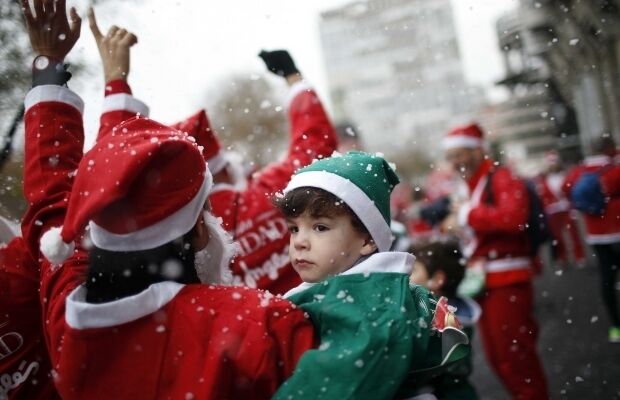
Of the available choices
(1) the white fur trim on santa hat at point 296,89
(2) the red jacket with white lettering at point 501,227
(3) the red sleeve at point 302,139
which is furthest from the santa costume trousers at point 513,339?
(1) the white fur trim on santa hat at point 296,89

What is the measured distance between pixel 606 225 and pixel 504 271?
233 cm

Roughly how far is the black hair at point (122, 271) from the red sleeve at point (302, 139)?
136cm

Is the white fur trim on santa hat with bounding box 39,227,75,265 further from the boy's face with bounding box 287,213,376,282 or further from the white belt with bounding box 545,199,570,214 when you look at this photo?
the white belt with bounding box 545,199,570,214

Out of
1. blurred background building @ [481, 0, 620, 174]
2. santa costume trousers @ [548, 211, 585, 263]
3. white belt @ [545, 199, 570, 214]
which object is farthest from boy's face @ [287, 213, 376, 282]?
white belt @ [545, 199, 570, 214]

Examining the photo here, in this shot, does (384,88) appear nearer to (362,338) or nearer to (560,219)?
(560,219)

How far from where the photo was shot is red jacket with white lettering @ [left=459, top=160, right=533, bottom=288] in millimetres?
4398

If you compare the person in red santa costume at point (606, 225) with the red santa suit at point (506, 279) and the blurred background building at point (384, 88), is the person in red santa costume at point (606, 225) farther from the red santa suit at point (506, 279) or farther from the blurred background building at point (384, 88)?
the blurred background building at point (384, 88)

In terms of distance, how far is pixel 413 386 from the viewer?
1761 mm

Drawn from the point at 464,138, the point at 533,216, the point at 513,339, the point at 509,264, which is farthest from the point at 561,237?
the point at 513,339

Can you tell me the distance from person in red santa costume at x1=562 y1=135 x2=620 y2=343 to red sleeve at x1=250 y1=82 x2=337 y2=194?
3.77 metres

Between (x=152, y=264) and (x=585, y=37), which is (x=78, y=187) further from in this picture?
(x=585, y=37)

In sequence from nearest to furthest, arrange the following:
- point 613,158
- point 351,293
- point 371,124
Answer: point 351,293, point 613,158, point 371,124

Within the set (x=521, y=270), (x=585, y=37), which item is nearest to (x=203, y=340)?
(x=521, y=270)

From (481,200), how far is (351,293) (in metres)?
3.21
